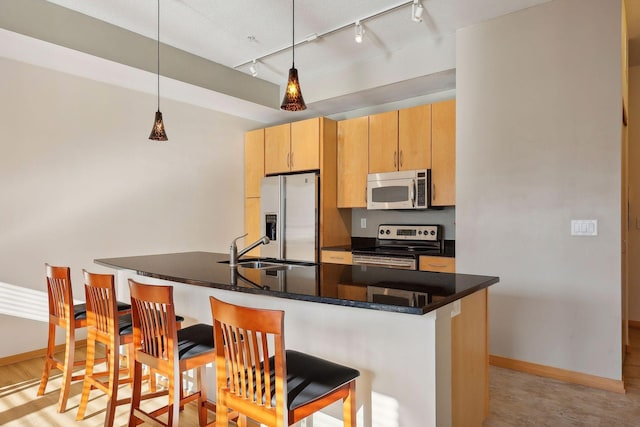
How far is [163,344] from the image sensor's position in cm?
190

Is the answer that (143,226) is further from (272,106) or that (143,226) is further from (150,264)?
(272,106)

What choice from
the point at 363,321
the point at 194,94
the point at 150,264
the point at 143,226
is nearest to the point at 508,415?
the point at 363,321

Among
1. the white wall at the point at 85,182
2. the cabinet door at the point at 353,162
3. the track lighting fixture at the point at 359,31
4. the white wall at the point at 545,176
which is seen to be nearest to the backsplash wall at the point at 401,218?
the cabinet door at the point at 353,162

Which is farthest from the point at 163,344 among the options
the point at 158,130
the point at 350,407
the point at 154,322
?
the point at 158,130

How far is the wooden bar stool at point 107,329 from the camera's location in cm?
216

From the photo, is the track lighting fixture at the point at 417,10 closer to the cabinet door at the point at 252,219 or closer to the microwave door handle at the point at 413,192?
the microwave door handle at the point at 413,192

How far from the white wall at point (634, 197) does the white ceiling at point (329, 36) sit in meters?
1.01

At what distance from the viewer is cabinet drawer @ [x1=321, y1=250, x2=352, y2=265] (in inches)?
165

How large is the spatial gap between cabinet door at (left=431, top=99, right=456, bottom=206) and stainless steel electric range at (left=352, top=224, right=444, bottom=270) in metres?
0.45

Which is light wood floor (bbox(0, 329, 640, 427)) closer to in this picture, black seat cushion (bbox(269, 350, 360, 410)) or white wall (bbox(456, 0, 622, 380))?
white wall (bbox(456, 0, 622, 380))

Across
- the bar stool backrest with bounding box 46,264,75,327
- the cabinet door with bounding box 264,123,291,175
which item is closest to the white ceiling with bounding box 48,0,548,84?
the cabinet door with bounding box 264,123,291,175

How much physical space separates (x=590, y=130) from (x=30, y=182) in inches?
173

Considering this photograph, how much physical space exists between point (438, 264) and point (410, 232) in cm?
76

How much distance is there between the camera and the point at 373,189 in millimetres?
4227
